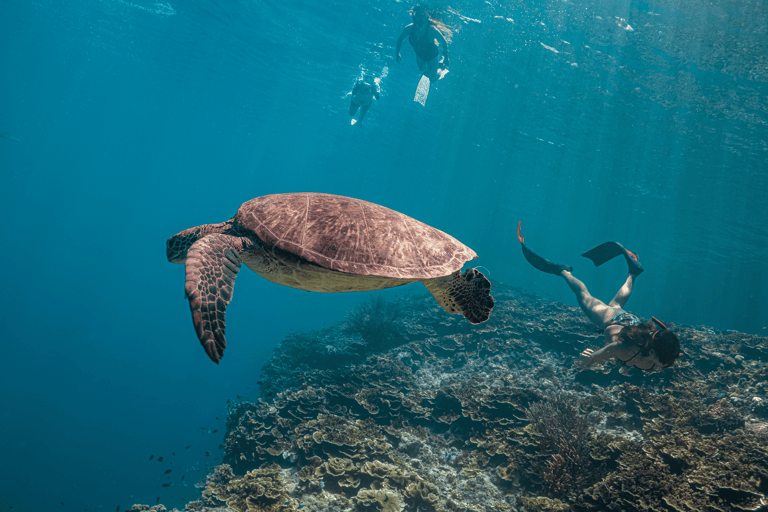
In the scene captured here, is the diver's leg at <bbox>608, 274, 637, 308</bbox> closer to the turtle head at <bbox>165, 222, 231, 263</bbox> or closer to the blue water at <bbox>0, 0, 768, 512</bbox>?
the turtle head at <bbox>165, 222, 231, 263</bbox>

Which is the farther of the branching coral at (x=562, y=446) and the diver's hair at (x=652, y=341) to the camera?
the diver's hair at (x=652, y=341)

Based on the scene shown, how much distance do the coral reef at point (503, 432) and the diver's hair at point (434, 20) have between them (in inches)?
539

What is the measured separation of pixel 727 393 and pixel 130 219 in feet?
393

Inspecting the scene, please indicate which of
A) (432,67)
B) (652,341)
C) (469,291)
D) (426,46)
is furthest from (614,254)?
(432,67)

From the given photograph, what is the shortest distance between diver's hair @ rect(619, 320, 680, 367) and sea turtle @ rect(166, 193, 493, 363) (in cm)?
337

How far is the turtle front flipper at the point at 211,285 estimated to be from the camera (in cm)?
194

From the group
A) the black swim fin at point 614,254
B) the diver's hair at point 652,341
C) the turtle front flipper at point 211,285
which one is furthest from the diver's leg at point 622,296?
the turtle front flipper at point 211,285

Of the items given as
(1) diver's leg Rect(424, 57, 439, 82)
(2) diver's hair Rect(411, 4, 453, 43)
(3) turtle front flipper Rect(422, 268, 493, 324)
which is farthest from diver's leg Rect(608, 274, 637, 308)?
(2) diver's hair Rect(411, 4, 453, 43)

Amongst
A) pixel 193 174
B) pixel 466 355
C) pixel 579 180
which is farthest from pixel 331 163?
pixel 193 174

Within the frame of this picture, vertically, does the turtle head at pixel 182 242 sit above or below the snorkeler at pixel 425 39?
below

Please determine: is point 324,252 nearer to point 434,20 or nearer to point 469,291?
point 469,291

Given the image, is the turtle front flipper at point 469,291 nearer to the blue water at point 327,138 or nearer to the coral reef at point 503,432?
the coral reef at point 503,432

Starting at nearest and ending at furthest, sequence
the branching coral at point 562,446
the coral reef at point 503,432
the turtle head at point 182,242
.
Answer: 1. the turtle head at point 182,242
2. the coral reef at point 503,432
3. the branching coral at point 562,446

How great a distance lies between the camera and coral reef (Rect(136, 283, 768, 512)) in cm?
387
